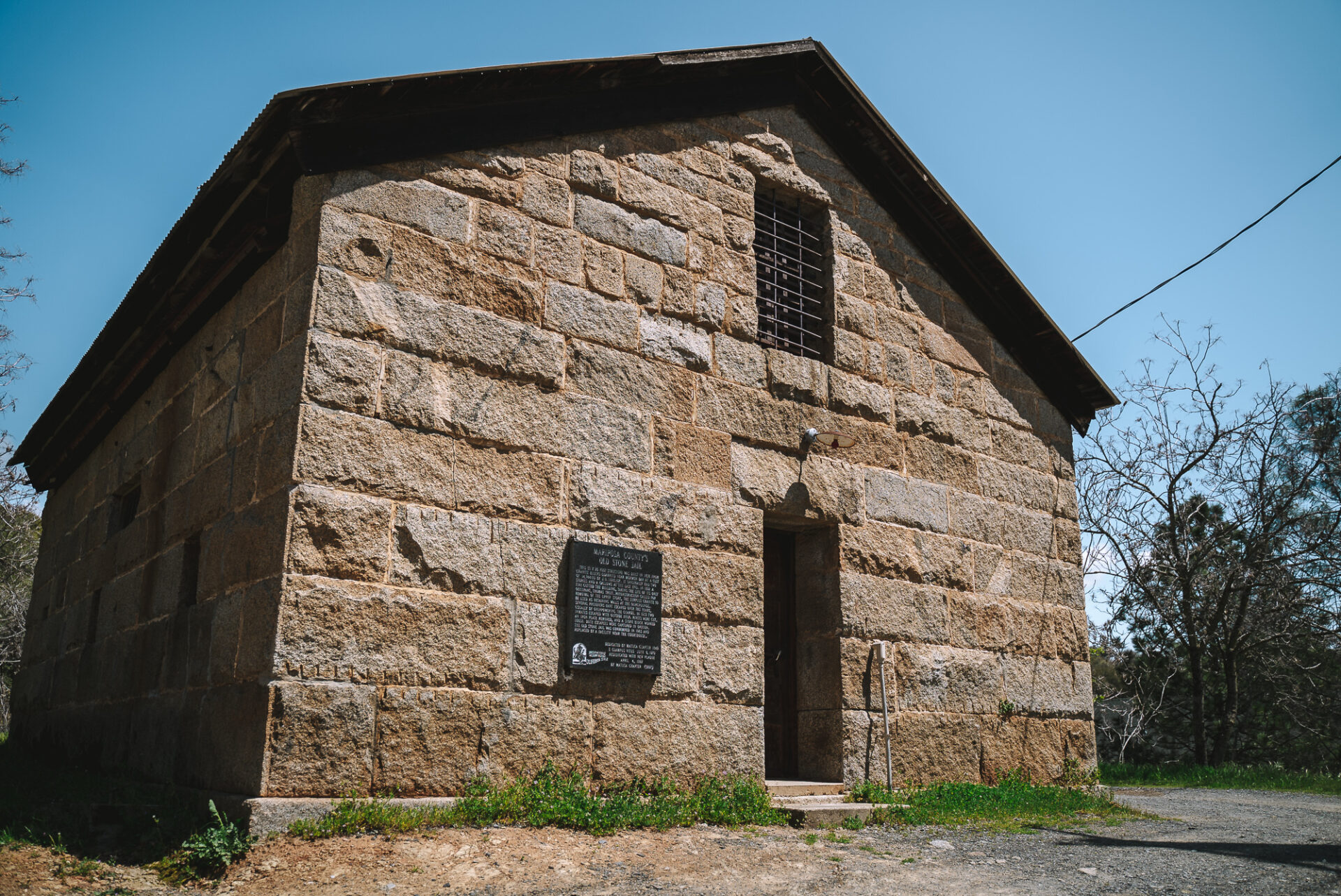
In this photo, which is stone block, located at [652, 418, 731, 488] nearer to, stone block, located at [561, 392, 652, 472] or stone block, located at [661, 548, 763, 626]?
stone block, located at [561, 392, 652, 472]

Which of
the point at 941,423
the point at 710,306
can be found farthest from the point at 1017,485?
the point at 710,306

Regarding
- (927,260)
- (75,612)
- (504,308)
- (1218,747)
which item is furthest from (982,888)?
(1218,747)

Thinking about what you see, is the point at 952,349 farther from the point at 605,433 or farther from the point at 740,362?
the point at 605,433

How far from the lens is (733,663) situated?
6.70 metres

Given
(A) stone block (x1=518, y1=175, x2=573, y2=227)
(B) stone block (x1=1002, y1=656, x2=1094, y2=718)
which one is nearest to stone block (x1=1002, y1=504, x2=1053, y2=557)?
(B) stone block (x1=1002, y1=656, x2=1094, y2=718)

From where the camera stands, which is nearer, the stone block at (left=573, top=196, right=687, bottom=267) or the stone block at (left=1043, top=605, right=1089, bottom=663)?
Result: the stone block at (left=573, top=196, right=687, bottom=267)

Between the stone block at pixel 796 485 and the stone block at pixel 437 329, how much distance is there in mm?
1704

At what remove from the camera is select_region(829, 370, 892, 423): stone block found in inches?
310

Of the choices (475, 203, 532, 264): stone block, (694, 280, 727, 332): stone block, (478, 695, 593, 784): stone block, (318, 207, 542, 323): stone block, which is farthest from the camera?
(694, 280, 727, 332): stone block

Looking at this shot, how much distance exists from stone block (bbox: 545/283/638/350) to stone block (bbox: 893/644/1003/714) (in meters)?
3.39

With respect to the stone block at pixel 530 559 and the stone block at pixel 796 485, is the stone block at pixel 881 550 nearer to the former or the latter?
the stone block at pixel 796 485

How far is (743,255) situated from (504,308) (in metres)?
2.34

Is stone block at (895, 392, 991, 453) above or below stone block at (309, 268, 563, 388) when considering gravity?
above

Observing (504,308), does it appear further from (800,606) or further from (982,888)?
(982,888)
